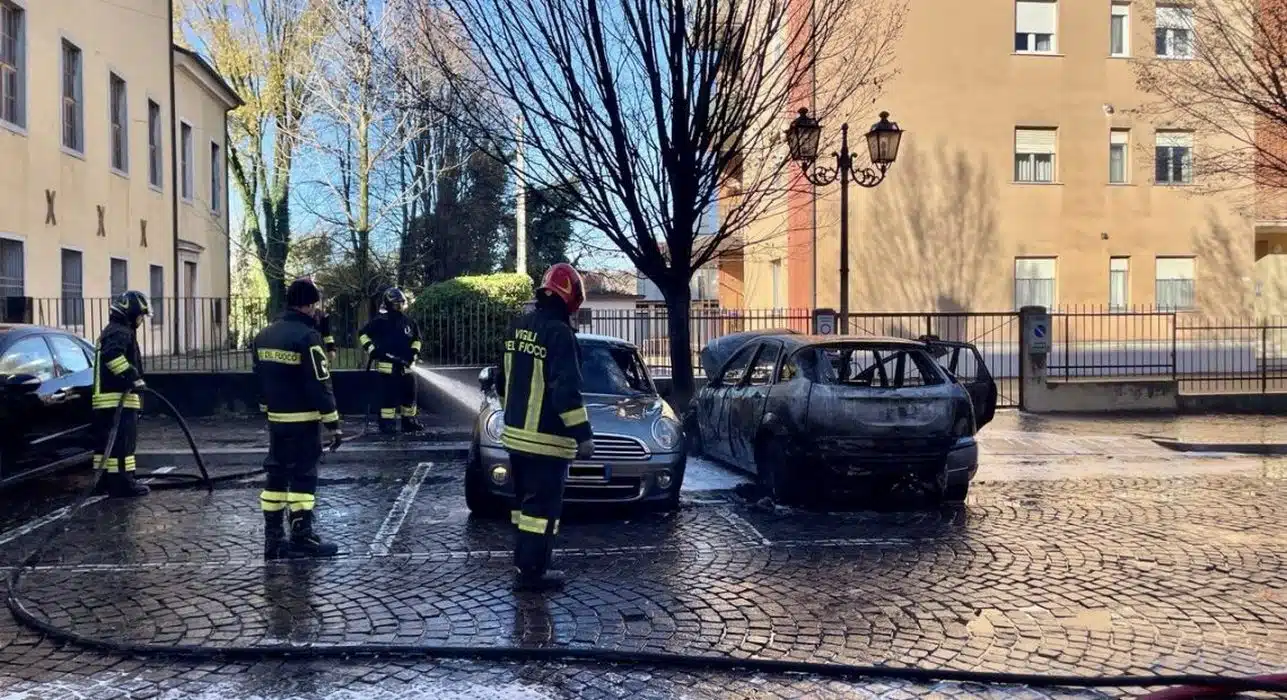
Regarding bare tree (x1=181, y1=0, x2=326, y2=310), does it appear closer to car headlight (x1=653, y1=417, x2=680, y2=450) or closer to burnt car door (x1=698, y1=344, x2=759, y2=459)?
burnt car door (x1=698, y1=344, x2=759, y2=459)

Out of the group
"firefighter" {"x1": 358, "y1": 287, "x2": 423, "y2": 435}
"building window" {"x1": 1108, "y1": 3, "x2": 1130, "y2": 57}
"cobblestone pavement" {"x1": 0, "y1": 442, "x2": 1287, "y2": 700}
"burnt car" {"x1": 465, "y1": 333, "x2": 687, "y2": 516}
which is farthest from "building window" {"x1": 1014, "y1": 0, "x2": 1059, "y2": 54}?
"burnt car" {"x1": 465, "y1": 333, "x2": 687, "y2": 516}

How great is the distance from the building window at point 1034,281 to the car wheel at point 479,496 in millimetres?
17804

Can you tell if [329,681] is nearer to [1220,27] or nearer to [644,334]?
[644,334]

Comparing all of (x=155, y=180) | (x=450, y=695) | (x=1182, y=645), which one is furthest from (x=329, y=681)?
(x=155, y=180)

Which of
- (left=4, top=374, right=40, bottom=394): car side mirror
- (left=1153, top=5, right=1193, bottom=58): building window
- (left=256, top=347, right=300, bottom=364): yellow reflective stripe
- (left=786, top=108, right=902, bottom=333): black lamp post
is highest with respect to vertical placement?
(left=1153, top=5, right=1193, bottom=58): building window

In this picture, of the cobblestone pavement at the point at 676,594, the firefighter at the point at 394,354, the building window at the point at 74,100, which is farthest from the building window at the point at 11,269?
the cobblestone pavement at the point at 676,594

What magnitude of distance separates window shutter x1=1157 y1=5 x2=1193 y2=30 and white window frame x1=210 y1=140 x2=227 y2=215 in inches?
906

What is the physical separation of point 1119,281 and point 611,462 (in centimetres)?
1949

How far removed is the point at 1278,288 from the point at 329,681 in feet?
84.0

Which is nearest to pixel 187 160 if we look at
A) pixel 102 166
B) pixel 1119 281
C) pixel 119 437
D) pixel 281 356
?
pixel 102 166

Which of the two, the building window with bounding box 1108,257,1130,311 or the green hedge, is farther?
the building window with bounding box 1108,257,1130,311

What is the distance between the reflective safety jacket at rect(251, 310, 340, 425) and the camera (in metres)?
6.63

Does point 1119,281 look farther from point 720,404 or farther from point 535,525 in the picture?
point 535,525

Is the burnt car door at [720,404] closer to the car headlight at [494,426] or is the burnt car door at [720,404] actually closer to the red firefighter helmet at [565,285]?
the car headlight at [494,426]
